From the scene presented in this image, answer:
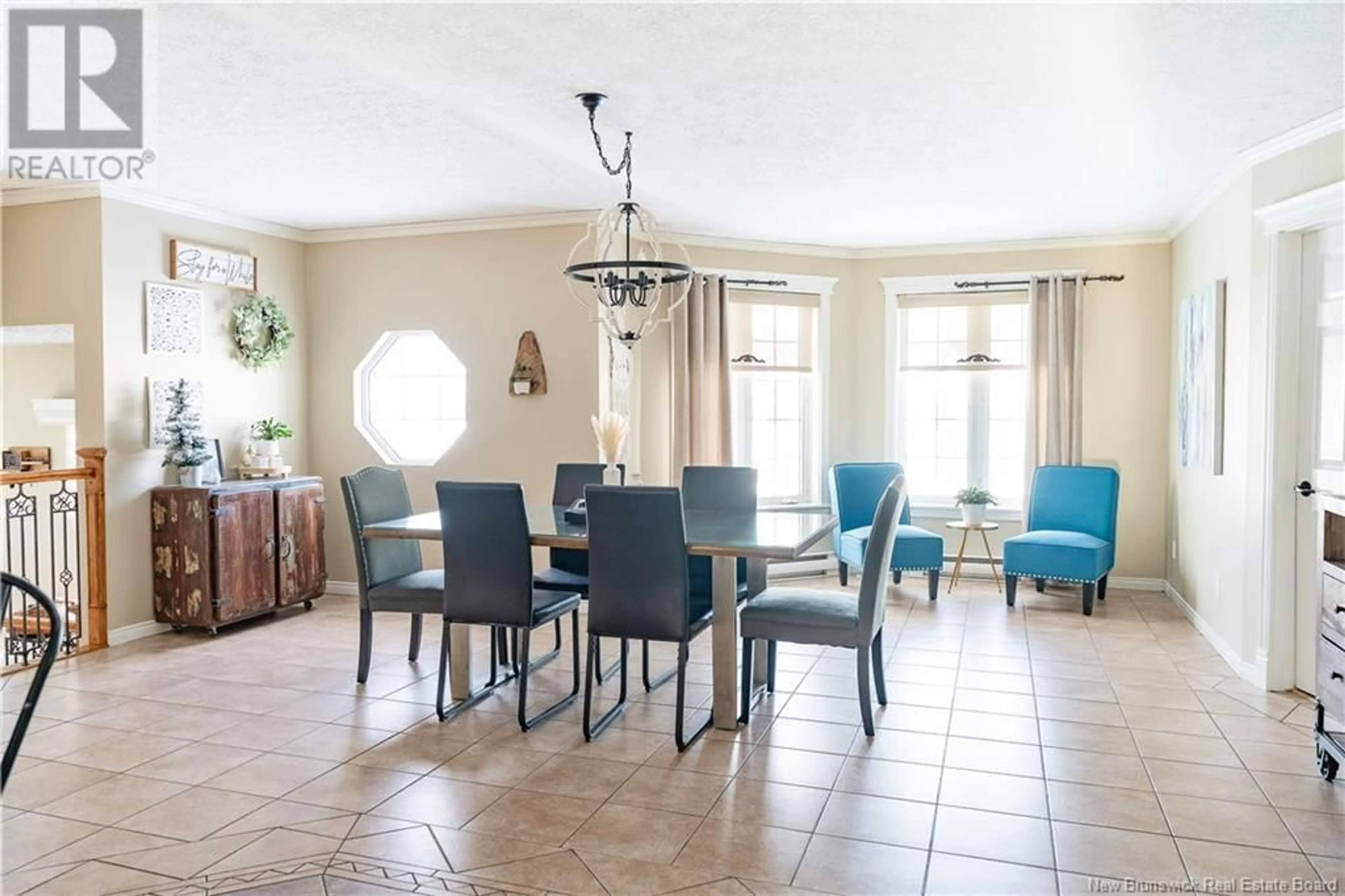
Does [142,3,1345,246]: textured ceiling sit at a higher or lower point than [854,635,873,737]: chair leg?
higher

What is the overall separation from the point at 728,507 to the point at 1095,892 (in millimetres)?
2567

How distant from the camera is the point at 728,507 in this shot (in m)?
4.70

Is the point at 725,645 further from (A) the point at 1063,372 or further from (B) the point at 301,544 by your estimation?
(A) the point at 1063,372

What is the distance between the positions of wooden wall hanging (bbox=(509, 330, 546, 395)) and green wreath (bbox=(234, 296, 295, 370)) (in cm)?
162

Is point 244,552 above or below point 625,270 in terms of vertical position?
below

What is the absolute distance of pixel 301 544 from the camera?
5.84 m

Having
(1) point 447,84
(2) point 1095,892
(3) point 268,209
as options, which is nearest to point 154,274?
(3) point 268,209

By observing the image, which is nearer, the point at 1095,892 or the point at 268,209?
the point at 1095,892

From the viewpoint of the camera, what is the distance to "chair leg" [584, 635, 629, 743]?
3602mm

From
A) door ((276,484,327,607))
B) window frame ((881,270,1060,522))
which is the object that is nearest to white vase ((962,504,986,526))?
window frame ((881,270,1060,522))

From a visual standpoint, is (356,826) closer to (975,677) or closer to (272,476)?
(975,677)

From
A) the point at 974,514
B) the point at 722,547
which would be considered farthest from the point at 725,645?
the point at 974,514

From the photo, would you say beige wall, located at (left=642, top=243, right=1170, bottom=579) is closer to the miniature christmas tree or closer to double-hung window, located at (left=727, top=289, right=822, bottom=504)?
double-hung window, located at (left=727, top=289, right=822, bottom=504)

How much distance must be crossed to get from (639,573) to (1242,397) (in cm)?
318
